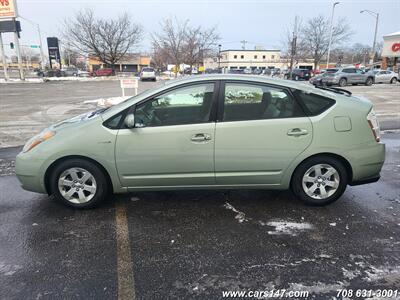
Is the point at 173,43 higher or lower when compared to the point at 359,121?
higher

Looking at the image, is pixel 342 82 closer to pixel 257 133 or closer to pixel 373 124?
pixel 373 124

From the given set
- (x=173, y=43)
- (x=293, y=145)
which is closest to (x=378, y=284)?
(x=293, y=145)

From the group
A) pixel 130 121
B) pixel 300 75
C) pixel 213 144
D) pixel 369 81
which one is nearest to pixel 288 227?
pixel 213 144

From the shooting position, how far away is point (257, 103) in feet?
12.3

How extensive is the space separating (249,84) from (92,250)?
246cm

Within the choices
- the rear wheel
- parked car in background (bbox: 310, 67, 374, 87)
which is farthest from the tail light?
the rear wheel

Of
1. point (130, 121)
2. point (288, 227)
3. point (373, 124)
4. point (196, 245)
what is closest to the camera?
point (196, 245)

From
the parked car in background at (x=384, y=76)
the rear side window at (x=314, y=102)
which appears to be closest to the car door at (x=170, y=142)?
the rear side window at (x=314, y=102)

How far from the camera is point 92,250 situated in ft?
9.97

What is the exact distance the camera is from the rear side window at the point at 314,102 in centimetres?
370

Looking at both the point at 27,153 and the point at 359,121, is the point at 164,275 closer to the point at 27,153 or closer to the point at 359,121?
the point at 27,153

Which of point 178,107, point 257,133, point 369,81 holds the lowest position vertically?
point 369,81

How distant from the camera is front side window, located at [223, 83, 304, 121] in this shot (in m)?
3.65

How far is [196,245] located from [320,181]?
5.65ft
